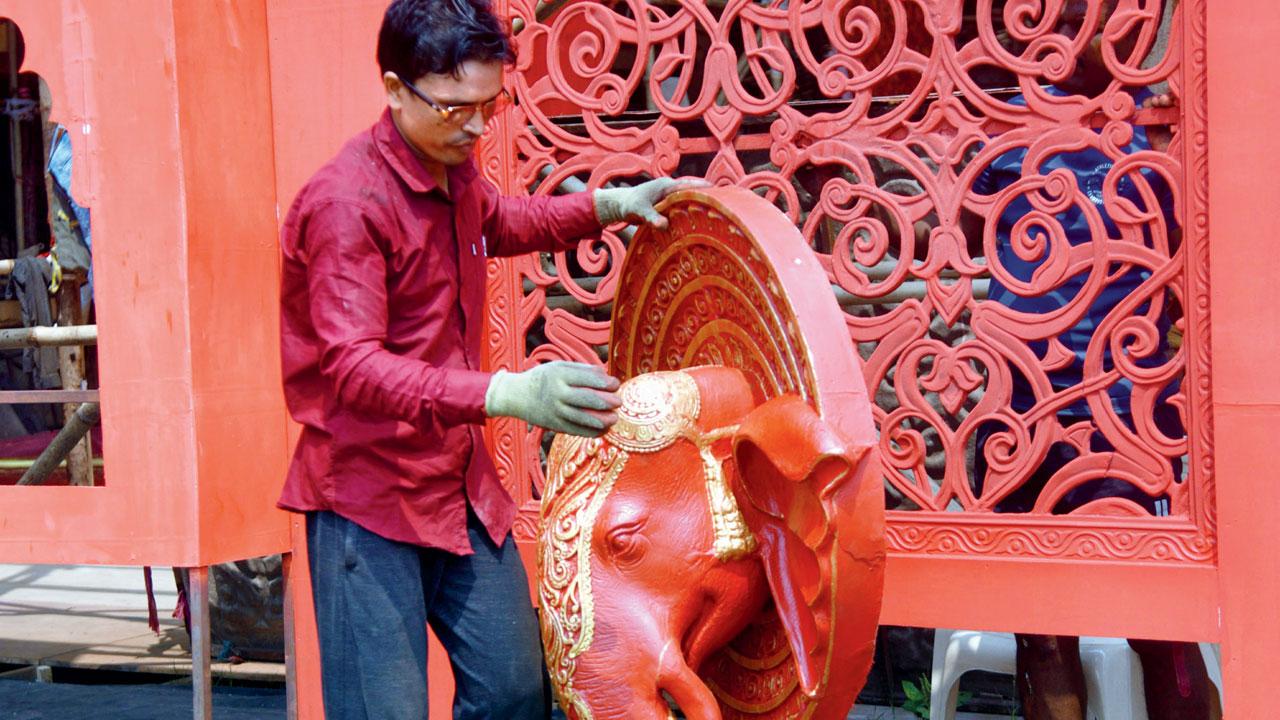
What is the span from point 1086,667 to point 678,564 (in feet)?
6.60

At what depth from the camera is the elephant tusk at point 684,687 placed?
1.94 m

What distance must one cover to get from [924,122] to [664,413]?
1343mm

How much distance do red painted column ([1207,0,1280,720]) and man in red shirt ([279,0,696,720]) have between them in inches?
52.5

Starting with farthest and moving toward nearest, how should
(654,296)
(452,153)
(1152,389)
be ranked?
1. (1152,389)
2. (654,296)
3. (452,153)

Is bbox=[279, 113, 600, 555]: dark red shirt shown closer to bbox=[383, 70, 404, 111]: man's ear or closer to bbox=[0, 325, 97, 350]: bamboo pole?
bbox=[383, 70, 404, 111]: man's ear

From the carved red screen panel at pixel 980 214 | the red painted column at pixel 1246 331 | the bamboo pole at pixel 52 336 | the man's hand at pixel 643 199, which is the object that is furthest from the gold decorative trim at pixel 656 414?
the bamboo pole at pixel 52 336

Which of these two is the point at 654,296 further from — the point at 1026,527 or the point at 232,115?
the point at 232,115

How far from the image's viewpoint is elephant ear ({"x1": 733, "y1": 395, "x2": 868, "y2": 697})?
5.56 feet

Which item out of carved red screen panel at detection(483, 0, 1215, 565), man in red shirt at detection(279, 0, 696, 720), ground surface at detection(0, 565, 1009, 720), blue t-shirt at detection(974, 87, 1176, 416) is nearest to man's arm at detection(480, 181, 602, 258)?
man in red shirt at detection(279, 0, 696, 720)

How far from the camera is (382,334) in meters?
2.08

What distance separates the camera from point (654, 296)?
2371 mm

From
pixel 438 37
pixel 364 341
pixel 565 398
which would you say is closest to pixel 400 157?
pixel 438 37

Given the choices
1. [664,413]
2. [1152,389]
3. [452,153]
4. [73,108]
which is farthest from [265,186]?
[1152,389]

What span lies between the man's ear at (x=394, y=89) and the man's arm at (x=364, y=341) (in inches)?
8.1
